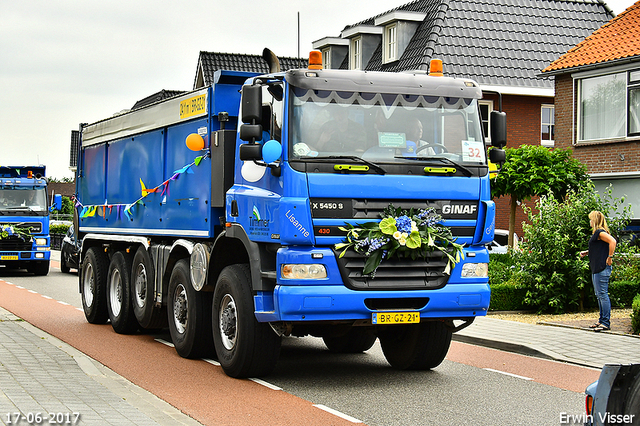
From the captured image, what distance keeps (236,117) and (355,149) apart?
1.96 meters

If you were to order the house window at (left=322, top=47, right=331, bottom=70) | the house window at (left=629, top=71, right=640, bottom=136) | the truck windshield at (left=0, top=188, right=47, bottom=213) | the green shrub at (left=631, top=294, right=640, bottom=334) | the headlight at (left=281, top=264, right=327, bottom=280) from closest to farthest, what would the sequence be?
1. the headlight at (left=281, top=264, right=327, bottom=280)
2. the green shrub at (left=631, top=294, right=640, bottom=334)
3. the house window at (left=629, top=71, right=640, bottom=136)
4. the truck windshield at (left=0, top=188, right=47, bottom=213)
5. the house window at (left=322, top=47, right=331, bottom=70)

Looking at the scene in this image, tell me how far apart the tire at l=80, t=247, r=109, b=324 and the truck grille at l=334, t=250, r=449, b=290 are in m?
6.85

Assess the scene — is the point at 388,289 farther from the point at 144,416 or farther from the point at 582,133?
the point at 582,133

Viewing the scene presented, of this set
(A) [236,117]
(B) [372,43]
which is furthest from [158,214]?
(B) [372,43]

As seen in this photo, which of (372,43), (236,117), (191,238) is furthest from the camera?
(372,43)

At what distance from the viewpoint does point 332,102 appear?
8.40 m

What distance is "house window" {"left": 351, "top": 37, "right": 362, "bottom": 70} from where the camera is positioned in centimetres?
3588

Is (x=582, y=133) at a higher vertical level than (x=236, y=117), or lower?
higher

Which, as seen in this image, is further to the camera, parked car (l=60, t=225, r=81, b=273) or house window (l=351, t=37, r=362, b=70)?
house window (l=351, t=37, r=362, b=70)

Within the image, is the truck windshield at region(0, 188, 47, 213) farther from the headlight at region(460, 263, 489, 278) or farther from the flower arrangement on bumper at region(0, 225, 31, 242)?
the headlight at region(460, 263, 489, 278)

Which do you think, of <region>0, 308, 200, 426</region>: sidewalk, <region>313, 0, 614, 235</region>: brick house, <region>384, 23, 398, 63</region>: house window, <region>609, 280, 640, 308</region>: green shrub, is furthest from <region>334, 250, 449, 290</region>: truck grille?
<region>384, 23, 398, 63</region>: house window

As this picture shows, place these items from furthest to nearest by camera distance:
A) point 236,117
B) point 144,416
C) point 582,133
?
point 582,133, point 236,117, point 144,416

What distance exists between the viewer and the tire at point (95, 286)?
13812 mm

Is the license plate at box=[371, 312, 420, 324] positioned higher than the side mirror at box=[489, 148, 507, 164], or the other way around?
the side mirror at box=[489, 148, 507, 164]
